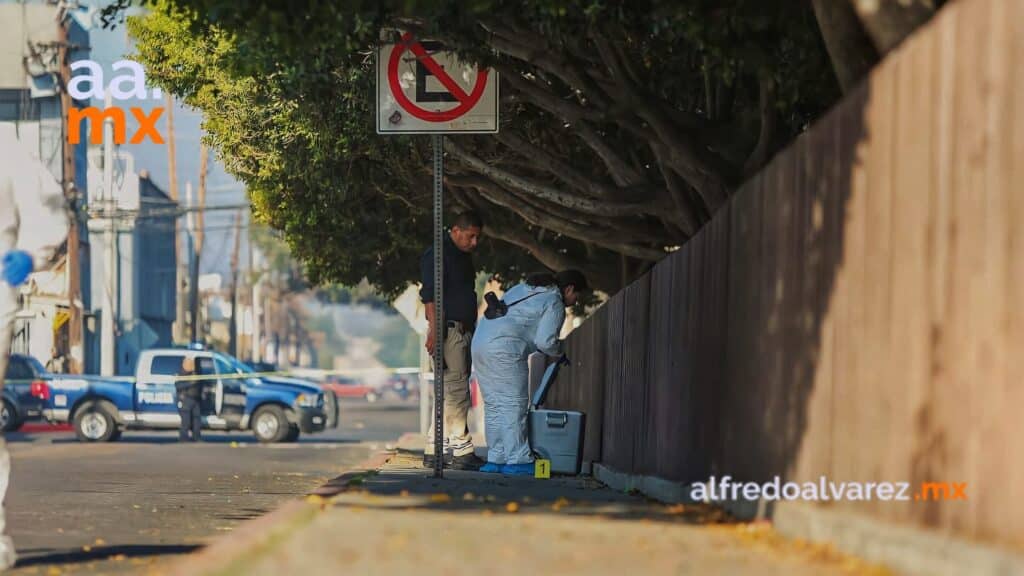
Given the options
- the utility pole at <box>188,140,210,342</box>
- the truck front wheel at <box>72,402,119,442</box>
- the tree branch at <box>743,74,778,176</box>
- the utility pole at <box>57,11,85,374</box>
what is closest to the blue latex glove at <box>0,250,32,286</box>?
the tree branch at <box>743,74,778,176</box>

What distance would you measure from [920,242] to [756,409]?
2.58 metres

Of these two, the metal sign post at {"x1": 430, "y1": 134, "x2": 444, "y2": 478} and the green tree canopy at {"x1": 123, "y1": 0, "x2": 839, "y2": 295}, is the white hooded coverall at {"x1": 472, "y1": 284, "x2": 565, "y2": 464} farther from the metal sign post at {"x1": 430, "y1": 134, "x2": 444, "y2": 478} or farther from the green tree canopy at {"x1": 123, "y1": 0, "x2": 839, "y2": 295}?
the green tree canopy at {"x1": 123, "y1": 0, "x2": 839, "y2": 295}

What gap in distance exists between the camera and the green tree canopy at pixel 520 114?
11.5 meters

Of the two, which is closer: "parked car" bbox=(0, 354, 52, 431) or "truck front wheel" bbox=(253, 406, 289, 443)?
"truck front wheel" bbox=(253, 406, 289, 443)

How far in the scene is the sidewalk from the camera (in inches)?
249

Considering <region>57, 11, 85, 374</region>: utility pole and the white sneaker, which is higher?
<region>57, 11, 85, 374</region>: utility pole

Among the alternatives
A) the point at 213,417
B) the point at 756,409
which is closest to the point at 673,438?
the point at 756,409

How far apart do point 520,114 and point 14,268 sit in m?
11.4

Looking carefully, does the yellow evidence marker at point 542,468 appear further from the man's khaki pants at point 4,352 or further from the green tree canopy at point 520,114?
the man's khaki pants at point 4,352

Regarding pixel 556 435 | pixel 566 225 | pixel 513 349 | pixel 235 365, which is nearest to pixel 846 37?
pixel 513 349

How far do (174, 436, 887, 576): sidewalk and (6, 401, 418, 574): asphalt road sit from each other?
120 centimetres

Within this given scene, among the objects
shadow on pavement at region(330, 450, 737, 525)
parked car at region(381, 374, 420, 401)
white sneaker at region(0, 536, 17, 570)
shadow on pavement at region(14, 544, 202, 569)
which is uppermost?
shadow on pavement at region(330, 450, 737, 525)

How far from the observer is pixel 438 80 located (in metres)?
11.6

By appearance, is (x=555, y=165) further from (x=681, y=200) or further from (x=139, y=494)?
(x=139, y=494)
